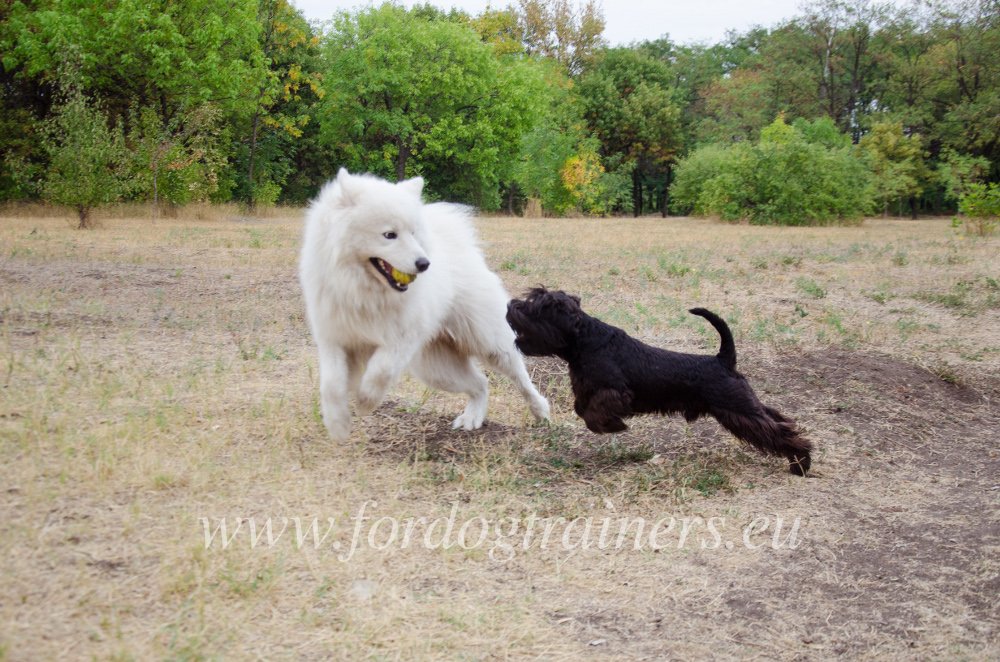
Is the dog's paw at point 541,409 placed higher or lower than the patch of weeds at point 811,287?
lower

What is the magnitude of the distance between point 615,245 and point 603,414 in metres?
13.1

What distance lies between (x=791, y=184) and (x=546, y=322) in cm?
2284

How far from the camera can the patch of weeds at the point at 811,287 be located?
10.5m

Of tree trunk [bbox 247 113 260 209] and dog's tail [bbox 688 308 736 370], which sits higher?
tree trunk [bbox 247 113 260 209]

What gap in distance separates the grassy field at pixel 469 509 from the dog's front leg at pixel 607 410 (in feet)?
1.00

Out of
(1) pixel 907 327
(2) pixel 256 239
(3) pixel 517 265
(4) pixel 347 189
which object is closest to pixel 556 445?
(4) pixel 347 189

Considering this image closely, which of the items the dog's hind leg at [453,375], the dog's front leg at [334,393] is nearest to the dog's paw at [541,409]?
the dog's hind leg at [453,375]

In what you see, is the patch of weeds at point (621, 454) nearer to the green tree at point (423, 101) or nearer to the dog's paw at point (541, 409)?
the dog's paw at point (541, 409)

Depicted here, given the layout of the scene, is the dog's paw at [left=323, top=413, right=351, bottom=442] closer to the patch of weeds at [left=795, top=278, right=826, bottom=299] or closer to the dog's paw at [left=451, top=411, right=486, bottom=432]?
the dog's paw at [left=451, top=411, right=486, bottom=432]

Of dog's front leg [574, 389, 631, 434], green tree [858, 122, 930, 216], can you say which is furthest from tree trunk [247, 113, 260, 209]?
dog's front leg [574, 389, 631, 434]

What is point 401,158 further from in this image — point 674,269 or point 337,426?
point 337,426

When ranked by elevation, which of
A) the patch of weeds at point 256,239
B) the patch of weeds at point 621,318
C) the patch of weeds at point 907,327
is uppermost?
the patch of weeds at point 256,239

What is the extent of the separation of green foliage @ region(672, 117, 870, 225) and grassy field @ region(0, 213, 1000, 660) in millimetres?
18136

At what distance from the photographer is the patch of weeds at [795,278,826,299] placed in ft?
34.6
